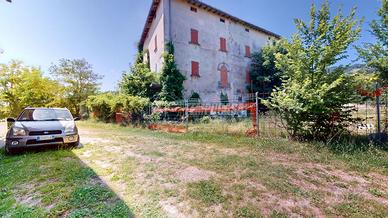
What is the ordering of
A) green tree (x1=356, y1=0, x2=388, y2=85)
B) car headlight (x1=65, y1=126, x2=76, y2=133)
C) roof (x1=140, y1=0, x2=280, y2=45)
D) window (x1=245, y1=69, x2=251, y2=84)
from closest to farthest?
car headlight (x1=65, y1=126, x2=76, y2=133)
green tree (x1=356, y1=0, x2=388, y2=85)
roof (x1=140, y1=0, x2=280, y2=45)
window (x1=245, y1=69, x2=251, y2=84)

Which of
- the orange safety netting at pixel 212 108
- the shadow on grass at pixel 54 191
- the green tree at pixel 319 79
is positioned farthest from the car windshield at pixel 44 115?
the green tree at pixel 319 79

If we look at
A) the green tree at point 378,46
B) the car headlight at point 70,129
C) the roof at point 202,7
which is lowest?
the car headlight at point 70,129

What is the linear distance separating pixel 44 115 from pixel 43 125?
995mm

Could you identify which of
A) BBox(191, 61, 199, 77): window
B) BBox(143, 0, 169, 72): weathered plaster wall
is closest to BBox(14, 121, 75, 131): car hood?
BBox(143, 0, 169, 72): weathered plaster wall

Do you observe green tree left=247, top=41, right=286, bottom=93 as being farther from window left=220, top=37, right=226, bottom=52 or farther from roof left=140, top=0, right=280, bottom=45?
window left=220, top=37, right=226, bottom=52

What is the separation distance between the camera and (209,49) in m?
17.2

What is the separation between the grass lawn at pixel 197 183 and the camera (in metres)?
2.45

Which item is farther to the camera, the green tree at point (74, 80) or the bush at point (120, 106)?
the green tree at point (74, 80)

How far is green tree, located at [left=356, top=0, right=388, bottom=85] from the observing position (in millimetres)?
5948

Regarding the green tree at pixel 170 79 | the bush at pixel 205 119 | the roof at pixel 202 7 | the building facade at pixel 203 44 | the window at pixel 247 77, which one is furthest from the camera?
the window at pixel 247 77

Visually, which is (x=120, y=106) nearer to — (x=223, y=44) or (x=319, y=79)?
(x=223, y=44)

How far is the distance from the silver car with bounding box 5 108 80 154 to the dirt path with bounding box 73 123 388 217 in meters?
1.25

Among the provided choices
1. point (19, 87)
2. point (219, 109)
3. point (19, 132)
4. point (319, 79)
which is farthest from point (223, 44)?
point (19, 87)

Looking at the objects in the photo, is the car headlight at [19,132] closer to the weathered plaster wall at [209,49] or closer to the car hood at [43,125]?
the car hood at [43,125]
